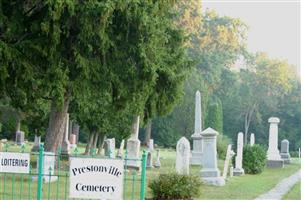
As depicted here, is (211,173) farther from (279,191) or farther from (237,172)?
(237,172)

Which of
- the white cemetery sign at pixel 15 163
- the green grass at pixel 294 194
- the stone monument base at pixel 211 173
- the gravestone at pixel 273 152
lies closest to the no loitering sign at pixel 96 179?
the white cemetery sign at pixel 15 163

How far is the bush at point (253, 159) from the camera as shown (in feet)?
91.5

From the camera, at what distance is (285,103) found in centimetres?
6191

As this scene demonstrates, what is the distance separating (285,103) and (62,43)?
4732 centimetres

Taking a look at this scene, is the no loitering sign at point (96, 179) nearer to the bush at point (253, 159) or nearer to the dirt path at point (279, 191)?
the dirt path at point (279, 191)

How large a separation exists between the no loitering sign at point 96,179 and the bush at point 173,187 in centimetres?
509

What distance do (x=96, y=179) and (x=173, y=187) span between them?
5205 millimetres

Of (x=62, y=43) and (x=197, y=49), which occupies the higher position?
(x=197, y=49)

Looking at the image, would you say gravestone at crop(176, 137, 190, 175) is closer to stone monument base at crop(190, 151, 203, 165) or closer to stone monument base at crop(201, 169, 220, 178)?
stone monument base at crop(201, 169, 220, 178)

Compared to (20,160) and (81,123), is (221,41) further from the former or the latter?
(20,160)

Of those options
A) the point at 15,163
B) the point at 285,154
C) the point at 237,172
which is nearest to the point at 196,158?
the point at 237,172

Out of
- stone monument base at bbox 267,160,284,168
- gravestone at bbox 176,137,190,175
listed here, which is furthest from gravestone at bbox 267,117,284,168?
gravestone at bbox 176,137,190,175

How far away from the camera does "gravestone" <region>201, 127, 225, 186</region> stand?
20.0 metres

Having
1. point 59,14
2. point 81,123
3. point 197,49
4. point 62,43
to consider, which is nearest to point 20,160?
point 59,14
